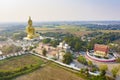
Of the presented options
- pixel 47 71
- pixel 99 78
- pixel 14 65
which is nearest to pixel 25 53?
pixel 14 65

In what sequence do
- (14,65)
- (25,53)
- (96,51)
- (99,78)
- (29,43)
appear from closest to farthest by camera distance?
(99,78), (14,65), (96,51), (25,53), (29,43)

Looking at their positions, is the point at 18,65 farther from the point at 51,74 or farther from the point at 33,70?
the point at 51,74

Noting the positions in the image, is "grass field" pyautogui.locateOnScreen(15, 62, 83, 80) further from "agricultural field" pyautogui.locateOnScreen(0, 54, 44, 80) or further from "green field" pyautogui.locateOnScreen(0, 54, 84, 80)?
"agricultural field" pyautogui.locateOnScreen(0, 54, 44, 80)

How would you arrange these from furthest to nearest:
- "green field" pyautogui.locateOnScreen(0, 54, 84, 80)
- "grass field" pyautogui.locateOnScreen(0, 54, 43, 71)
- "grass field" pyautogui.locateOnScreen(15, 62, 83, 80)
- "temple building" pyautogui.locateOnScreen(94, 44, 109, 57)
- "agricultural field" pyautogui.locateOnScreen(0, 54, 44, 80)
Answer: "temple building" pyautogui.locateOnScreen(94, 44, 109, 57) → "grass field" pyautogui.locateOnScreen(0, 54, 43, 71) → "agricultural field" pyautogui.locateOnScreen(0, 54, 44, 80) → "green field" pyautogui.locateOnScreen(0, 54, 84, 80) → "grass field" pyautogui.locateOnScreen(15, 62, 83, 80)

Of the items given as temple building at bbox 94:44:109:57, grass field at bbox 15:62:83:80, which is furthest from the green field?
temple building at bbox 94:44:109:57

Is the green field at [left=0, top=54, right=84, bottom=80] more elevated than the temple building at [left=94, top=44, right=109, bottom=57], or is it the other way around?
the temple building at [left=94, top=44, right=109, bottom=57]

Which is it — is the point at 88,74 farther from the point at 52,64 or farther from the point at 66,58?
the point at 52,64

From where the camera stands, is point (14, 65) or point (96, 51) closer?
point (14, 65)

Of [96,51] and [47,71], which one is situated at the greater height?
[96,51]
